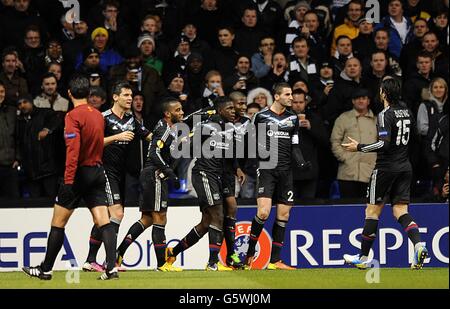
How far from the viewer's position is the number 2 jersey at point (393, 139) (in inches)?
569

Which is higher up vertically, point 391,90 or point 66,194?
point 391,90

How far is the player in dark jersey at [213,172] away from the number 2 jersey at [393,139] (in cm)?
204

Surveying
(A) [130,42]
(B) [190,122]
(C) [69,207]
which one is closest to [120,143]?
(B) [190,122]

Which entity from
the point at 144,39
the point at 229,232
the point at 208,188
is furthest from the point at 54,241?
the point at 144,39

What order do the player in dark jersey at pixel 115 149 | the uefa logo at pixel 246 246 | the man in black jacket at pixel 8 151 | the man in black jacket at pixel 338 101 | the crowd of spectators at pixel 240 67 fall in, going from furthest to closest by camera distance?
the man in black jacket at pixel 338 101 → the crowd of spectators at pixel 240 67 → the man in black jacket at pixel 8 151 → the uefa logo at pixel 246 246 → the player in dark jersey at pixel 115 149

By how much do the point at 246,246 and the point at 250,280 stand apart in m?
3.61

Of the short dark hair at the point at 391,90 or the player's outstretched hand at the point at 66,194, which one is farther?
the short dark hair at the point at 391,90

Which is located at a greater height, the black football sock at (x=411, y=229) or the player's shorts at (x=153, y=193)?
the player's shorts at (x=153, y=193)

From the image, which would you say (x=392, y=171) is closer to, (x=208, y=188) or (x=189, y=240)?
(x=208, y=188)

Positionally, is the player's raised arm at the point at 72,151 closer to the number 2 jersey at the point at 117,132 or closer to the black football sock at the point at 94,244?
the number 2 jersey at the point at 117,132

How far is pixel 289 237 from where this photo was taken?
17812 millimetres

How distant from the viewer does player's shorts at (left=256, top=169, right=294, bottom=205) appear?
15.8 metres

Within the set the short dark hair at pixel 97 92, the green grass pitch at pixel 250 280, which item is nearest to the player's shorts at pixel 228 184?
the green grass pitch at pixel 250 280

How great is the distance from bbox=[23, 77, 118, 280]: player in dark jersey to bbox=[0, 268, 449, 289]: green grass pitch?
465mm
